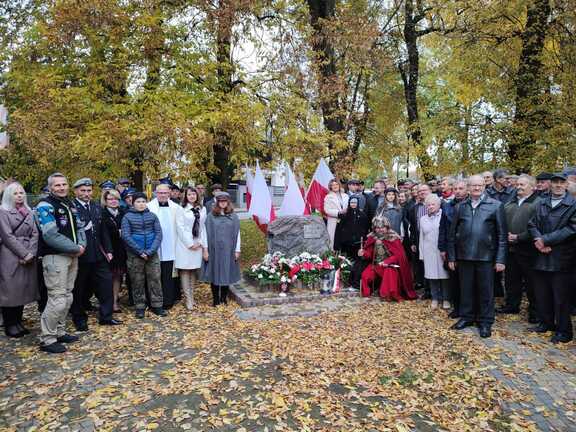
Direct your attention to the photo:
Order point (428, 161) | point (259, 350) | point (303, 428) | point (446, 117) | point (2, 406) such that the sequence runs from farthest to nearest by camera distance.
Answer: point (428, 161) < point (446, 117) < point (259, 350) < point (2, 406) < point (303, 428)

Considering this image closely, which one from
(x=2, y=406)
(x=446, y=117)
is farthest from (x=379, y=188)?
(x=2, y=406)

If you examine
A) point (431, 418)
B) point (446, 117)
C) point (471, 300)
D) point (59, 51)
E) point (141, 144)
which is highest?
point (59, 51)

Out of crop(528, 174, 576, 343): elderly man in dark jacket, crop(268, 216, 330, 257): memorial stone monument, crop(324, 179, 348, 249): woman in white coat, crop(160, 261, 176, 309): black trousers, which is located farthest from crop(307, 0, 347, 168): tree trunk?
crop(528, 174, 576, 343): elderly man in dark jacket

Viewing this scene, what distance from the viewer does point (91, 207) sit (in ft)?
20.6

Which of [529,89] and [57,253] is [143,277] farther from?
[529,89]

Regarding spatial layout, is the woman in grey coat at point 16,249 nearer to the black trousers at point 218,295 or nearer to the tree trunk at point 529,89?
the black trousers at point 218,295

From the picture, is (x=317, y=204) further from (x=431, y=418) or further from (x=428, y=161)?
(x=431, y=418)

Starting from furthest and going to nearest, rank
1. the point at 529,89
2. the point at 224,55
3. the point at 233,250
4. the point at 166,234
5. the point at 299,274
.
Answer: the point at 529,89, the point at 224,55, the point at 299,274, the point at 233,250, the point at 166,234

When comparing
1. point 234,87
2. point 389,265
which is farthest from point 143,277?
point 234,87

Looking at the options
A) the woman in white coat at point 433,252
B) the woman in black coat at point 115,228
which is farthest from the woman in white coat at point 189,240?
the woman in white coat at point 433,252

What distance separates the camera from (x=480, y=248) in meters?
5.81

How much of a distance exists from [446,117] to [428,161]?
6.41ft

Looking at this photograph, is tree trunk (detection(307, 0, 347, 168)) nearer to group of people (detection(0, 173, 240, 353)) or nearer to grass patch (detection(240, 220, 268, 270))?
grass patch (detection(240, 220, 268, 270))

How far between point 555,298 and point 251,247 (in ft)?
32.5
